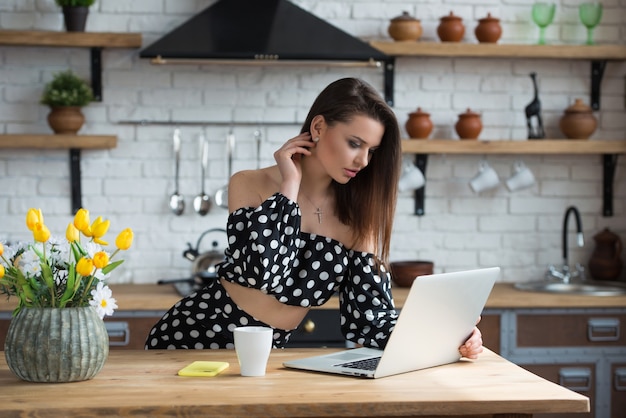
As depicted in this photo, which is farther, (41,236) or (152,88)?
(152,88)

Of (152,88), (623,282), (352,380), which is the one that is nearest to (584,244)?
(623,282)

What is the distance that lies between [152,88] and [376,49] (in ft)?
3.44

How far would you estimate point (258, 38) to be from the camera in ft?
13.0

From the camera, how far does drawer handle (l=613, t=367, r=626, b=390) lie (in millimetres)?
3982

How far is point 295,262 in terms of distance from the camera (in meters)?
2.50

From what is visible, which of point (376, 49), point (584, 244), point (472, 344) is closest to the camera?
point (472, 344)

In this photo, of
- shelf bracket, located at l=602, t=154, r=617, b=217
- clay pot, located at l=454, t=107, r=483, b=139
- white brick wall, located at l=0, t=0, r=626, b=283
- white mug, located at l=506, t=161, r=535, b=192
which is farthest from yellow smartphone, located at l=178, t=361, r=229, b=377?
shelf bracket, located at l=602, t=154, r=617, b=217

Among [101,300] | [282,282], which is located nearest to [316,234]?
[282,282]

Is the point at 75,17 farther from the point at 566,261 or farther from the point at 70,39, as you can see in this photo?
the point at 566,261

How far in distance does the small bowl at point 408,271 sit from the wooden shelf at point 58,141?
4.47ft

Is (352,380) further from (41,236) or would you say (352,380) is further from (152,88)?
(152,88)

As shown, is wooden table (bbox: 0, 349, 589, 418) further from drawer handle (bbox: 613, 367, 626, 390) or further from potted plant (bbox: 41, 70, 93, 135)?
potted plant (bbox: 41, 70, 93, 135)

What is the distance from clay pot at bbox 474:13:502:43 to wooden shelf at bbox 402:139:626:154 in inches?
18.8

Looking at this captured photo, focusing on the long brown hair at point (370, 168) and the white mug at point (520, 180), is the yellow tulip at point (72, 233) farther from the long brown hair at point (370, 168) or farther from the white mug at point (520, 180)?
the white mug at point (520, 180)
